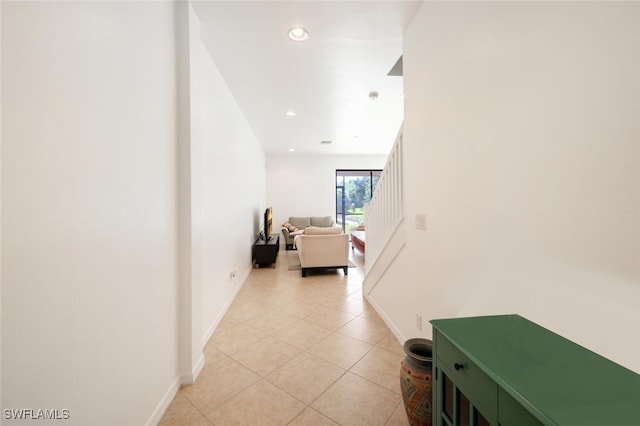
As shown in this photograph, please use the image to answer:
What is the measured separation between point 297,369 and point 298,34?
2.82m

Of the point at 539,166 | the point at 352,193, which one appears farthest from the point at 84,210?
the point at 352,193

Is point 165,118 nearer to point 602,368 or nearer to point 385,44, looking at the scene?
point 385,44

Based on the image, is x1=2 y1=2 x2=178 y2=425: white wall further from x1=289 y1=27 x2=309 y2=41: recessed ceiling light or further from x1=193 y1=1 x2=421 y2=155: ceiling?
x1=289 y1=27 x2=309 y2=41: recessed ceiling light

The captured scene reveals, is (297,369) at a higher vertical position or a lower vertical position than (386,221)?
lower

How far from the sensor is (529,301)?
1.15m

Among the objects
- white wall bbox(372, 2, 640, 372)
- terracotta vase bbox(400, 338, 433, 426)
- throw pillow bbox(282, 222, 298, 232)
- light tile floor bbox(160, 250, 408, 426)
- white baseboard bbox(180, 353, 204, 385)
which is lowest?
light tile floor bbox(160, 250, 408, 426)

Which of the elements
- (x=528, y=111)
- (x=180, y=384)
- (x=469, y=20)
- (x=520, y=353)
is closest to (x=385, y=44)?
(x=469, y=20)

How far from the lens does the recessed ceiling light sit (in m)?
2.23

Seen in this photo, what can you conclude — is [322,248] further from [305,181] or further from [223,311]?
[305,181]

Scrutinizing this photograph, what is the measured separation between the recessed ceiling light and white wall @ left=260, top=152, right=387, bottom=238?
18.4ft

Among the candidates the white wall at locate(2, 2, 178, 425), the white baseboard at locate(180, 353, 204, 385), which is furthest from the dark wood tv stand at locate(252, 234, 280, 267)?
the white wall at locate(2, 2, 178, 425)

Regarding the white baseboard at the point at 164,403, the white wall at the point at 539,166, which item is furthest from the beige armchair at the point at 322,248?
the white baseboard at the point at 164,403

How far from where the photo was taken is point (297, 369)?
2051 millimetres

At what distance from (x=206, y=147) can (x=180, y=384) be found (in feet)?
6.57
